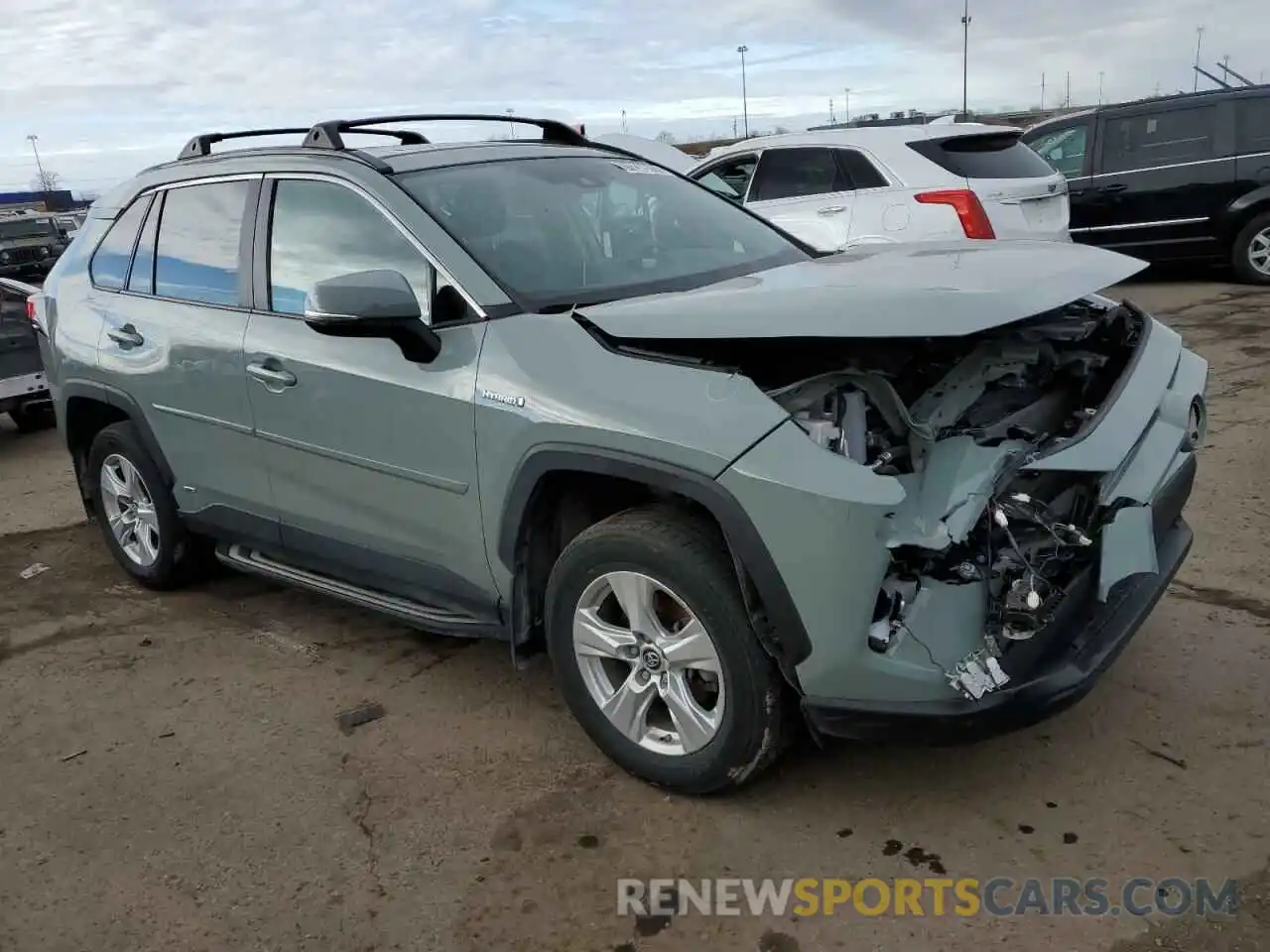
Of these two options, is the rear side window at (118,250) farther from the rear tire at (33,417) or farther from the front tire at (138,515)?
the rear tire at (33,417)

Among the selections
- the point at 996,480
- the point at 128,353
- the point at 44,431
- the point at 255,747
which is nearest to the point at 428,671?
the point at 255,747

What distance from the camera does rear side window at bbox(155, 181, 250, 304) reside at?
161 inches

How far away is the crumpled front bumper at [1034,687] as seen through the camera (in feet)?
8.42

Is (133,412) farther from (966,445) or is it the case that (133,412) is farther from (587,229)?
(966,445)

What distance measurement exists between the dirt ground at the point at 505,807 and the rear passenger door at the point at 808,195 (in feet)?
15.3

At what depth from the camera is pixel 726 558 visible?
2801 millimetres

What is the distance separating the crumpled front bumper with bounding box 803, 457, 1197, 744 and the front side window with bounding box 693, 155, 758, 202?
691 centimetres

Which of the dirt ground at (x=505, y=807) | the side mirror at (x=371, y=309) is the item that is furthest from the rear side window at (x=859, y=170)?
the side mirror at (x=371, y=309)

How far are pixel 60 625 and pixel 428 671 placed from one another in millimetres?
1838

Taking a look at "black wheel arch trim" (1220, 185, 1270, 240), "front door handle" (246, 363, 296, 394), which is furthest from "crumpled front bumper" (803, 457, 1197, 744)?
"black wheel arch trim" (1220, 185, 1270, 240)

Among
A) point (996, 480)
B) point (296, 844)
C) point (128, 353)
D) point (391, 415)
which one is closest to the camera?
point (996, 480)

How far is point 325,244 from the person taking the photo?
3.76 metres

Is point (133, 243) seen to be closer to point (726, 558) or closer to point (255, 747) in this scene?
point (255, 747)

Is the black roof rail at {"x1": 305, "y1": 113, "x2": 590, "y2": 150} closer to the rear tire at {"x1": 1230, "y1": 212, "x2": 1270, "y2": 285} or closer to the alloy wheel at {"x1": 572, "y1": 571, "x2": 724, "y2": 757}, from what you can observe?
the alloy wheel at {"x1": 572, "y1": 571, "x2": 724, "y2": 757}
